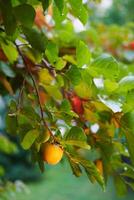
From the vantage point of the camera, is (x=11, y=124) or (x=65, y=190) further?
(x=65, y=190)

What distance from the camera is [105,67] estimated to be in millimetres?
564

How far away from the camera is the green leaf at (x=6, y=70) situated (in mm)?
768

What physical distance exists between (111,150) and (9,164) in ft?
16.9

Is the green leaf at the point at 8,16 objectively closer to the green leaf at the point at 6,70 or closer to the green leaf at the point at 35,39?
the green leaf at the point at 35,39

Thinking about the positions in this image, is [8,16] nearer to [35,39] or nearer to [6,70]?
[35,39]

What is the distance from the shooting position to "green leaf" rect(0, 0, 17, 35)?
48 centimetres

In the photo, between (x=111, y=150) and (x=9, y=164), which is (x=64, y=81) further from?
(x=9, y=164)

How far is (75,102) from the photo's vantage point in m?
0.66

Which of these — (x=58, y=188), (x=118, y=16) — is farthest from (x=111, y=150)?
(x=118, y=16)

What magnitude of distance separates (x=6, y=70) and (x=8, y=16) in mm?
300

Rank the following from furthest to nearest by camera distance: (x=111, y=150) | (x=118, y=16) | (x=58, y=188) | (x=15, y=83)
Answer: (x=118, y=16) → (x=58, y=188) → (x=15, y=83) → (x=111, y=150)

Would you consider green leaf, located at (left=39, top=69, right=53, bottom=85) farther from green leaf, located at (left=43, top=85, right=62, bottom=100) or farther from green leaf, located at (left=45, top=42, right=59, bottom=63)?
green leaf, located at (left=45, top=42, right=59, bottom=63)

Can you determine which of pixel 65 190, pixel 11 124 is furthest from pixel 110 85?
pixel 65 190

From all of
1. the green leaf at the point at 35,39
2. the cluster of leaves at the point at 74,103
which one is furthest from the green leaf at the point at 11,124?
the green leaf at the point at 35,39
